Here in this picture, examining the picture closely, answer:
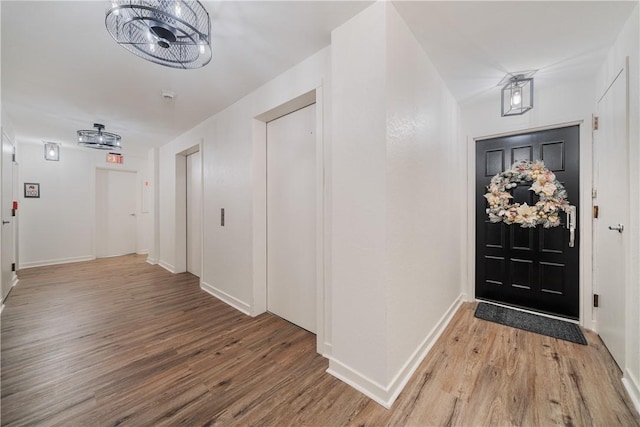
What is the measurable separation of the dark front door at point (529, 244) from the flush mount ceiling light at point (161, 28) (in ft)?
10.4

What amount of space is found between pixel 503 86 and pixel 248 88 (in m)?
2.65

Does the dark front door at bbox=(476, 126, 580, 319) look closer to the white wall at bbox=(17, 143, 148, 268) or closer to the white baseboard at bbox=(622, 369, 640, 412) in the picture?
the white baseboard at bbox=(622, 369, 640, 412)

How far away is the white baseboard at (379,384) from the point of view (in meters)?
1.51

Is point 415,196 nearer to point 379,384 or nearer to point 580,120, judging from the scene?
point 379,384

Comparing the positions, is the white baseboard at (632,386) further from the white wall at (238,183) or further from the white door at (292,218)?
the white wall at (238,183)

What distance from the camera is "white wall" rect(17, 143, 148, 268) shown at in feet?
15.7

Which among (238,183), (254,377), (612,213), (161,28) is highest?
(161,28)

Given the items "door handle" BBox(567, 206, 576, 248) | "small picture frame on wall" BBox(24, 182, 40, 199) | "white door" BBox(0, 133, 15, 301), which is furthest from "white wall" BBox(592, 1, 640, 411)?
"small picture frame on wall" BBox(24, 182, 40, 199)

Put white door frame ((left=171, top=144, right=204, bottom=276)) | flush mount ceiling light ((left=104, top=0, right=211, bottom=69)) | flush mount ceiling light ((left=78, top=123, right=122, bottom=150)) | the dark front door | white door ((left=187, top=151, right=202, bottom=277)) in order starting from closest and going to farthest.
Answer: flush mount ceiling light ((left=104, top=0, right=211, bottom=69))
the dark front door
flush mount ceiling light ((left=78, top=123, right=122, bottom=150))
white door ((left=187, top=151, right=202, bottom=277))
white door frame ((left=171, top=144, right=204, bottom=276))

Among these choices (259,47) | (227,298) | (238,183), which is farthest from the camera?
(227,298)

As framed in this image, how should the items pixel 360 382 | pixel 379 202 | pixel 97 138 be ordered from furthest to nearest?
pixel 97 138, pixel 360 382, pixel 379 202

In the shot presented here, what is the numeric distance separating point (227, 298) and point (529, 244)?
3650 millimetres

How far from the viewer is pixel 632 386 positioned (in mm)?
1511

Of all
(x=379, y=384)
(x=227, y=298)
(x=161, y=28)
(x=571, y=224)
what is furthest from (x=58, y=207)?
(x=571, y=224)
